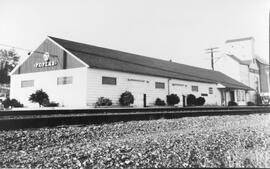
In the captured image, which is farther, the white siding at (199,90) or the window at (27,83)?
the white siding at (199,90)

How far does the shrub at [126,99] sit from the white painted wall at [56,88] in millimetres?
3268

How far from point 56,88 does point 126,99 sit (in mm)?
6486

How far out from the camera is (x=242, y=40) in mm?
50156

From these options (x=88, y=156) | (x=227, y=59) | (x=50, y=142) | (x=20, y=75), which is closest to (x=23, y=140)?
(x=50, y=142)

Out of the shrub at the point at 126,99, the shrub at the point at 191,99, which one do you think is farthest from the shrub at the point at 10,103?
the shrub at the point at 191,99

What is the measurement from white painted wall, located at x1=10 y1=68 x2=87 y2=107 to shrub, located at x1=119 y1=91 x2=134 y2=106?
3.27 meters

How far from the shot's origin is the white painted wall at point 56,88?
808 inches

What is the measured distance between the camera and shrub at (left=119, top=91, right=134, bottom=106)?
21.2m

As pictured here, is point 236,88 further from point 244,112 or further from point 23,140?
point 23,140

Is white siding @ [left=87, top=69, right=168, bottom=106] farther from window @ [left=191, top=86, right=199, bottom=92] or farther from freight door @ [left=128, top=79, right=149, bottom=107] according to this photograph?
window @ [left=191, top=86, right=199, bottom=92]

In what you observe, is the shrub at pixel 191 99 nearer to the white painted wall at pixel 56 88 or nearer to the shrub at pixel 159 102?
the shrub at pixel 159 102

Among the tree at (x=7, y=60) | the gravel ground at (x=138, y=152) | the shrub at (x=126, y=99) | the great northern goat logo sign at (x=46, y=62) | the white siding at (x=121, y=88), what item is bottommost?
the gravel ground at (x=138, y=152)

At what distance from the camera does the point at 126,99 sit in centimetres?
2123

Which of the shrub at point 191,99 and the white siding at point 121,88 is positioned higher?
the white siding at point 121,88
